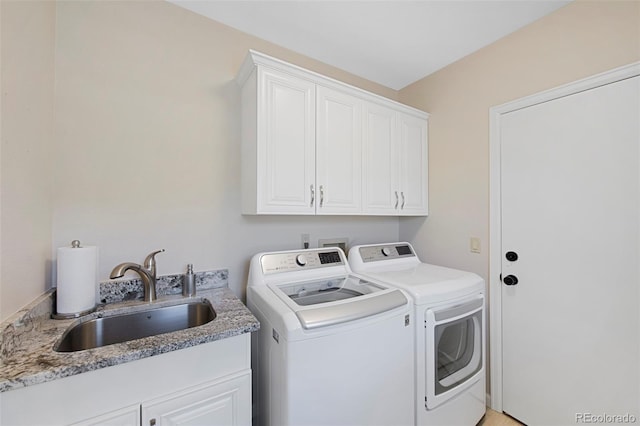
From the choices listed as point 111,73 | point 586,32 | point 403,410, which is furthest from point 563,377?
point 111,73

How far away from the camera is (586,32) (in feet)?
4.90

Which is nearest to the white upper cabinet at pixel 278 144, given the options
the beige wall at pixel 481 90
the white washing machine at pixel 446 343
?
the white washing machine at pixel 446 343

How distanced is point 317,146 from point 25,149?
52.1 inches

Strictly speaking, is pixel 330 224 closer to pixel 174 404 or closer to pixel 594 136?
pixel 174 404

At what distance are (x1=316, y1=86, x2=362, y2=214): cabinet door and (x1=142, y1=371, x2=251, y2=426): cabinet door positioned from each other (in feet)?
3.34

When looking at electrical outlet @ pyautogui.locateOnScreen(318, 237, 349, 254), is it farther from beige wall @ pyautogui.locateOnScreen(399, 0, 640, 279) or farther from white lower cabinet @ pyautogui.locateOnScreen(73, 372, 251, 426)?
white lower cabinet @ pyautogui.locateOnScreen(73, 372, 251, 426)

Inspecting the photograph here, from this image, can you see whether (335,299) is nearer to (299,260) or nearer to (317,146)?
(299,260)

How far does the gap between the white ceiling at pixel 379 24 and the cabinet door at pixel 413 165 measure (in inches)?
19.5

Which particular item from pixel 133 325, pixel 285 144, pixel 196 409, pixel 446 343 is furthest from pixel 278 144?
pixel 446 343

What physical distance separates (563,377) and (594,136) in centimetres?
141

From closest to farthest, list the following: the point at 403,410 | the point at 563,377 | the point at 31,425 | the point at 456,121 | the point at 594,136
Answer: the point at 31,425 < the point at 403,410 < the point at 594,136 < the point at 563,377 < the point at 456,121

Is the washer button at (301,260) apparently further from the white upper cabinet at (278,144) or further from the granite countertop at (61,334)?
the granite countertop at (61,334)

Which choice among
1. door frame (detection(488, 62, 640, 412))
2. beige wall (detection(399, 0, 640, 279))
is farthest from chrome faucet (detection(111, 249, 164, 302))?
door frame (detection(488, 62, 640, 412))

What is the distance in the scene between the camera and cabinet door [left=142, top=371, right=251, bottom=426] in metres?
0.94
